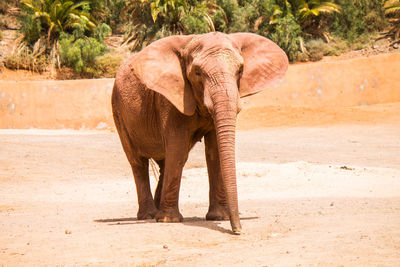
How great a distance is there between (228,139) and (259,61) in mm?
1666

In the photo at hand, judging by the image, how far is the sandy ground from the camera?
5602 mm

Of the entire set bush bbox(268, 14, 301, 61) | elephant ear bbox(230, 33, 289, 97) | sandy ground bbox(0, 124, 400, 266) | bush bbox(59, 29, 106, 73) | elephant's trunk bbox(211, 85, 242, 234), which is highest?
elephant ear bbox(230, 33, 289, 97)

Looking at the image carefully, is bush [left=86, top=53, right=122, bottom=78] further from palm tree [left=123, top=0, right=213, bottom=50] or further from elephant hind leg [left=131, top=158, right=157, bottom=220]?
elephant hind leg [left=131, top=158, right=157, bottom=220]

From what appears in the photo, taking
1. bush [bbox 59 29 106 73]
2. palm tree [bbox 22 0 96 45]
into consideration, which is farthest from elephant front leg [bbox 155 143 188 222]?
palm tree [bbox 22 0 96 45]

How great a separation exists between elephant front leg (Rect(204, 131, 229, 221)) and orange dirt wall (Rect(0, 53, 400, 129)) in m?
22.1

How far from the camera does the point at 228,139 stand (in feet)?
22.2

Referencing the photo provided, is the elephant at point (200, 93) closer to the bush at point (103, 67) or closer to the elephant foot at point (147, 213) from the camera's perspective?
the elephant foot at point (147, 213)

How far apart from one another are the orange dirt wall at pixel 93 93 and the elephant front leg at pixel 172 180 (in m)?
22.4

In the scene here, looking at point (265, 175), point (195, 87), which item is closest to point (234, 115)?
point (195, 87)

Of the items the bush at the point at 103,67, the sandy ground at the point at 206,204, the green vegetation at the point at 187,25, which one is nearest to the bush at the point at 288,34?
the green vegetation at the point at 187,25

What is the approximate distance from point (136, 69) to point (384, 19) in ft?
141

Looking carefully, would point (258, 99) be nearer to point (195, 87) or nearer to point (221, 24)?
point (221, 24)

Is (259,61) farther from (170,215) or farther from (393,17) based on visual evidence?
(393,17)

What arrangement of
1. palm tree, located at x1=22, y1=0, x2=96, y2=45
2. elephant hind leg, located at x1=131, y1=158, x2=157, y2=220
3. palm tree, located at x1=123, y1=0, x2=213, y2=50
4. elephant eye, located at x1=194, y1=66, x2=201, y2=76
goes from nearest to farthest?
elephant eye, located at x1=194, y1=66, x2=201, y2=76 → elephant hind leg, located at x1=131, y1=158, x2=157, y2=220 → palm tree, located at x1=22, y1=0, x2=96, y2=45 → palm tree, located at x1=123, y1=0, x2=213, y2=50
